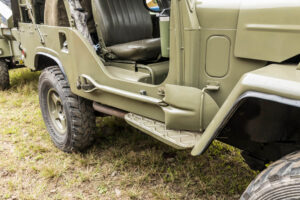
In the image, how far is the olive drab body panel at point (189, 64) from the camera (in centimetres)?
145

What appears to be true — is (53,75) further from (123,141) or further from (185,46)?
(185,46)

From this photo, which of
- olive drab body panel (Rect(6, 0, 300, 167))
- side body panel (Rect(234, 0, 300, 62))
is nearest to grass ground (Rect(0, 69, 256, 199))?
olive drab body panel (Rect(6, 0, 300, 167))

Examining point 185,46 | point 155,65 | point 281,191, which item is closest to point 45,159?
point 155,65

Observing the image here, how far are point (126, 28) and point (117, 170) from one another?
1.37 meters

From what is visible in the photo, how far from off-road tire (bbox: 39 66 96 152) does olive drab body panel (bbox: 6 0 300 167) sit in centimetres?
13

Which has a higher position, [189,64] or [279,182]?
[189,64]

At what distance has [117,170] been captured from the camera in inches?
105

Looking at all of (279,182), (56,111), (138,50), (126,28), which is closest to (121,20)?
(126,28)

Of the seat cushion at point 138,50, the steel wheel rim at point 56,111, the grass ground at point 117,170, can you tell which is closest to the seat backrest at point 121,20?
the seat cushion at point 138,50

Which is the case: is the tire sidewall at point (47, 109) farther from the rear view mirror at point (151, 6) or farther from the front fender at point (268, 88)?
the front fender at point (268, 88)

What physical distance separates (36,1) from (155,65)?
5.13 feet

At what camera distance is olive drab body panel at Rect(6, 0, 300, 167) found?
1.45m

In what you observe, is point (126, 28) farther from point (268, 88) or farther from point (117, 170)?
point (268, 88)

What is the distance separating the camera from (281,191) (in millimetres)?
1189
